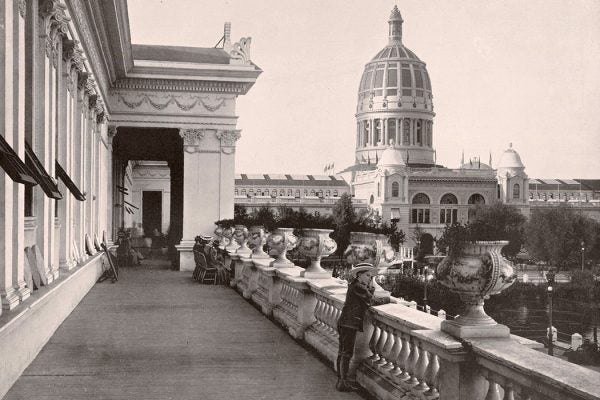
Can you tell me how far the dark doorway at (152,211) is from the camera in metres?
52.9

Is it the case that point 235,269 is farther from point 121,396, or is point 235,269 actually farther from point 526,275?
point 526,275

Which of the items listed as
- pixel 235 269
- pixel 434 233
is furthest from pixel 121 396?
pixel 434 233

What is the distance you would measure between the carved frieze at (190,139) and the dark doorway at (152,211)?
23.2 m

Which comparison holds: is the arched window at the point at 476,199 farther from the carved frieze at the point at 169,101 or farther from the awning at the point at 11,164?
the awning at the point at 11,164

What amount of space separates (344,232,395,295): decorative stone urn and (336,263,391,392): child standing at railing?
0.08m

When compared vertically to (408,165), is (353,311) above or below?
below

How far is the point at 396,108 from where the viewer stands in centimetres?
16700

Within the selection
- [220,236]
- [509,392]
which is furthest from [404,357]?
[220,236]

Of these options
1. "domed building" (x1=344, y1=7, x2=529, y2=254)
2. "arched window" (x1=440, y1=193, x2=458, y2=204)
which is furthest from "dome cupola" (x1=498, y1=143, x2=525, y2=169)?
"arched window" (x1=440, y1=193, x2=458, y2=204)

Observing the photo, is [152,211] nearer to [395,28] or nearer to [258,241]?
[258,241]

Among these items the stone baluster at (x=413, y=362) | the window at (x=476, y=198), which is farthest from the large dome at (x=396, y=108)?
the stone baluster at (x=413, y=362)

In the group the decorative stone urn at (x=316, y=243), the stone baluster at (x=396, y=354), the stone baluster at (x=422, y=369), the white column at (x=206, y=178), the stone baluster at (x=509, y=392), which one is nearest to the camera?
the stone baluster at (x=509, y=392)

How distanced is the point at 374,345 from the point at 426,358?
1339 millimetres

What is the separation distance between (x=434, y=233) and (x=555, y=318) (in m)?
74.9
